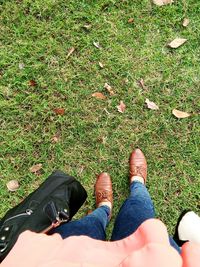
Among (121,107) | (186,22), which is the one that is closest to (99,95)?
(121,107)

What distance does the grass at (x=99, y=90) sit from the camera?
133 inches

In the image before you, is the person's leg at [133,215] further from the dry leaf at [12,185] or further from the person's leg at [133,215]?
the dry leaf at [12,185]

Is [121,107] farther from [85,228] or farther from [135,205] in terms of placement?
[85,228]

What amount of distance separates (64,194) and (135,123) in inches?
39.6

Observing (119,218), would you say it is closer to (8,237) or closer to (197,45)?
(8,237)

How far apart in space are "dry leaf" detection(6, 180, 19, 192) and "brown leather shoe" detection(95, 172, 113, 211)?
0.65 metres

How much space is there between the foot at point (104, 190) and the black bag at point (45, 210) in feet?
1.20

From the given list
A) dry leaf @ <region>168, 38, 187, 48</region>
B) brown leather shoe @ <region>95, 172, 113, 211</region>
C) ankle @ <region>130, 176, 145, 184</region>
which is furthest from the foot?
dry leaf @ <region>168, 38, 187, 48</region>

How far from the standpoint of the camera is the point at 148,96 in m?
3.52

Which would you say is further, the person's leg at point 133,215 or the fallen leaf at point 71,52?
the fallen leaf at point 71,52

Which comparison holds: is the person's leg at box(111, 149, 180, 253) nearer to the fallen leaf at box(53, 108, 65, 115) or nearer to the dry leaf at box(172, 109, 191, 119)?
the dry leaf at box(172, 109, 191, 119)

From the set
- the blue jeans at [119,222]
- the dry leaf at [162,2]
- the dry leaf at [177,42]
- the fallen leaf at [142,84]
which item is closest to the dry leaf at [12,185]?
the blue jeans at [119,222]

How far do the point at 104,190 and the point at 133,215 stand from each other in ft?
2.00

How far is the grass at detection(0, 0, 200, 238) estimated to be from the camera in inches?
133
